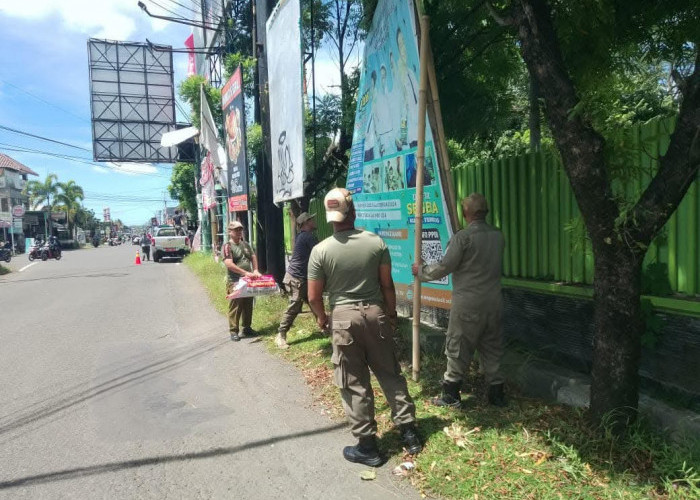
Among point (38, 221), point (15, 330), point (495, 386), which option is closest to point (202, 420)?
point (495, 386)

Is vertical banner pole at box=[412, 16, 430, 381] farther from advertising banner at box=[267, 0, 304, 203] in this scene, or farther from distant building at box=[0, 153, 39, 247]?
distant building at box=[0, 153, 39, 247]

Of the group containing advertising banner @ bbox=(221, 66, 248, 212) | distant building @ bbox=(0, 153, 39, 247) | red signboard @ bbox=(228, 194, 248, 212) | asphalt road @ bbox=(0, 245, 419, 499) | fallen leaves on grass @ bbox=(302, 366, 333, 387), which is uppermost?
distant building @ bbox=(0, 153, 39, 247)

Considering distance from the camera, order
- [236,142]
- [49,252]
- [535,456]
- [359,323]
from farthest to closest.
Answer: [49,252], [236,142], [359,323], [535,456]

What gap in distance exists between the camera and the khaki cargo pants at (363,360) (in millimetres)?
3365

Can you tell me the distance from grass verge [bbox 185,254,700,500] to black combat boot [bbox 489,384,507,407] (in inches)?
2.5

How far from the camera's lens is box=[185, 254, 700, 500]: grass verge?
283cm

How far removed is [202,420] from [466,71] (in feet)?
15.1

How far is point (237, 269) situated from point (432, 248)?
3.50 meters

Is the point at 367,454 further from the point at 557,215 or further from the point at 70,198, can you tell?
the point at 70,198

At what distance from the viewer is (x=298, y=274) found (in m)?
6.69

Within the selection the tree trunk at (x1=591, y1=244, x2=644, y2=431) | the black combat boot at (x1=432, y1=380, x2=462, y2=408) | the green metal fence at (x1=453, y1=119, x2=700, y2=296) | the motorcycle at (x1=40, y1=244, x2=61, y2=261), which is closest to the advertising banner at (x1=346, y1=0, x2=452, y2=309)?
the black combat boot at (x1=432, y1=380, x2=462, y2=408)

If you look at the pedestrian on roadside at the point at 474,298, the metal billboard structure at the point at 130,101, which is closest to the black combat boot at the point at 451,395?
the pedestrian on roadside at the point at 474,298

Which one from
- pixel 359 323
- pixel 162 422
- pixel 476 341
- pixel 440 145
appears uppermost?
pixel 440 145

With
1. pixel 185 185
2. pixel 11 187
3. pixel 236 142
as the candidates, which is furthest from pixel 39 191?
pixel 236 142
